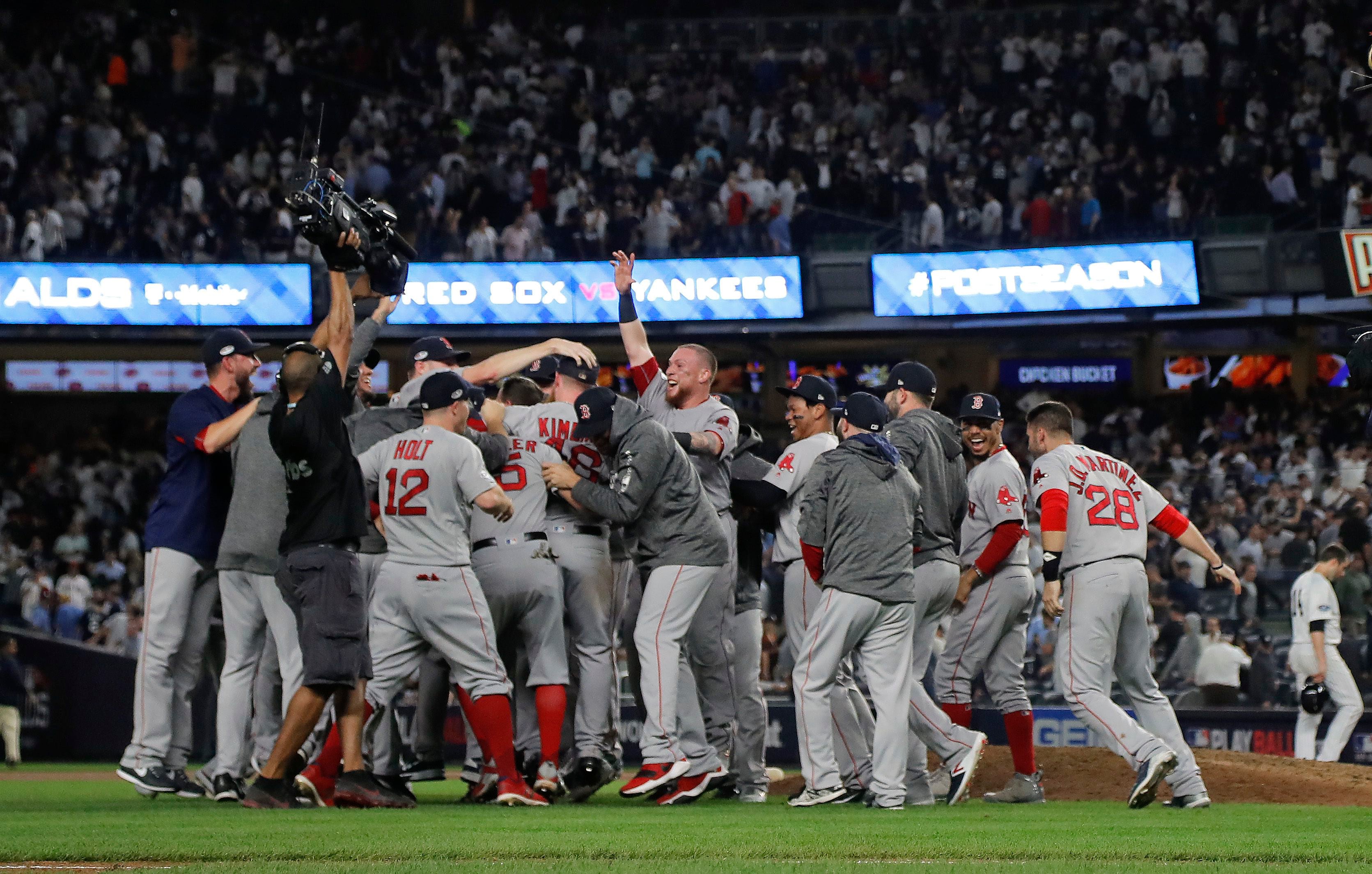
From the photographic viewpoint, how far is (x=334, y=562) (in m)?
→ 6.43

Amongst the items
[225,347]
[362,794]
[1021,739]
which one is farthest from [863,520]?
[225,347]

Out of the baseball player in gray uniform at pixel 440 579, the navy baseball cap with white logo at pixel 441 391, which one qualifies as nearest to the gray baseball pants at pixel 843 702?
the baseball player in gray uniform at pixel 440 579

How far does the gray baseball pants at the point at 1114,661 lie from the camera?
280 inches

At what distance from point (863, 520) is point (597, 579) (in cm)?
137

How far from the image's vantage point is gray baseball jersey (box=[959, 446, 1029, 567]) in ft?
25.9

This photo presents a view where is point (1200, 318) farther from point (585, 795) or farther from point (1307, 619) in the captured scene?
point (585, 795)

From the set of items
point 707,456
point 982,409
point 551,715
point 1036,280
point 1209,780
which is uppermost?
point 1036,280

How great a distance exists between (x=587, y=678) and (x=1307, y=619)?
6777mm

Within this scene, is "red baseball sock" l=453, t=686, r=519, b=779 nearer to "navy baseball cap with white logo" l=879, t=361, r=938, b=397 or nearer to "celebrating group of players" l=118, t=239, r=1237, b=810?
"celebrating group of players" l=118, t=239, r=1237, b=810

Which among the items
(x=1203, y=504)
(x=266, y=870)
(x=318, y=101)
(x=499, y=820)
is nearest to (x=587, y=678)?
(x=499, y=820)

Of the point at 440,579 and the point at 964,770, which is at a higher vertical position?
the point at 440,579

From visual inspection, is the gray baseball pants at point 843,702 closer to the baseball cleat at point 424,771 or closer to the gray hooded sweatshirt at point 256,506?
the baseball cleat at point 424,771

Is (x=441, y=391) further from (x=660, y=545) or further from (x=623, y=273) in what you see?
(x=623, y=273)

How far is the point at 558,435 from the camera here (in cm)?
768
